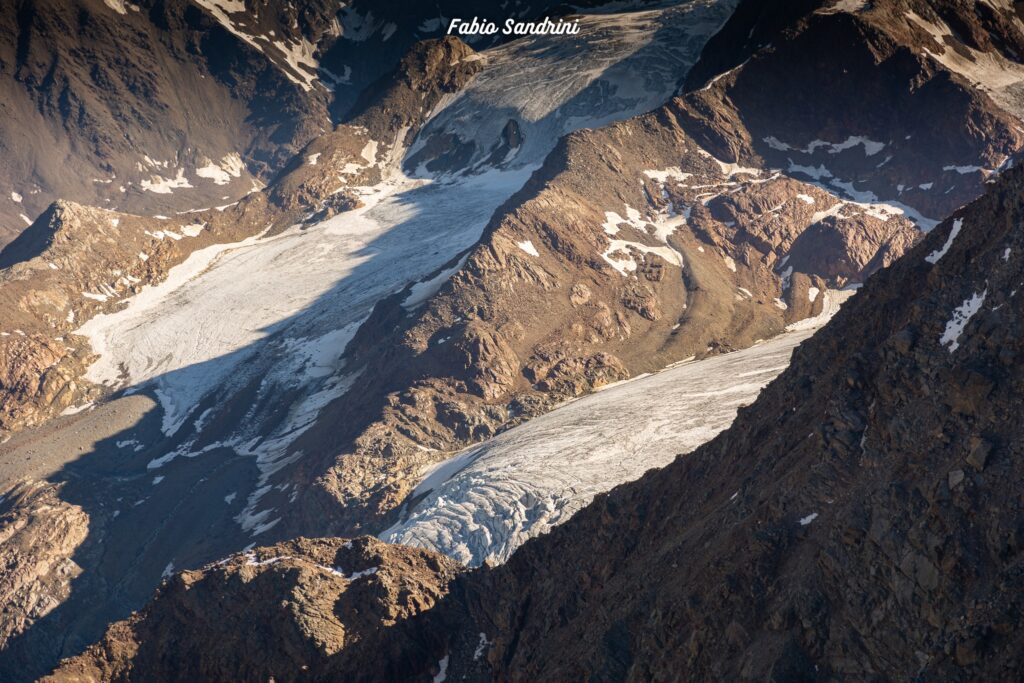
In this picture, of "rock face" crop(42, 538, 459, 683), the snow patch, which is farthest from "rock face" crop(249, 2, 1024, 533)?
"rock face" crop(42, 538, 459, 683)

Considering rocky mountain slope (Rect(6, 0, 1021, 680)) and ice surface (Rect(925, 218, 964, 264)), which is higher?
ice surface (Rect(925, 218, 964, 264))

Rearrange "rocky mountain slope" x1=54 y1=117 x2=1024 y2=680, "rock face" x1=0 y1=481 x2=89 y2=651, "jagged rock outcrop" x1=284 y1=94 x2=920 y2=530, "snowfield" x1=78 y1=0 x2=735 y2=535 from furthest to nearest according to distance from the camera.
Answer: "snowfield" x1=78 y1=0 x2=735 y2=535 < "jagged rock outcrop" x1=284 y1=94 x2=920 y2=530 < "rock face" x1=0 y1=481 x2=89 y2=651 < "rocky mountain slope" x1=54 y1=117 x2=1024 y2=680

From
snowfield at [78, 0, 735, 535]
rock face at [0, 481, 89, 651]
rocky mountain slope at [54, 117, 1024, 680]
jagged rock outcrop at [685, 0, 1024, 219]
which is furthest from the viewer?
jagged rock outcrop at [685, 0, 1024, 219]

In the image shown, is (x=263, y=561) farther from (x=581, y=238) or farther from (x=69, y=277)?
(x=69, y=277)

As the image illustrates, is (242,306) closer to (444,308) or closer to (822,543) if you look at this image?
(444,308)

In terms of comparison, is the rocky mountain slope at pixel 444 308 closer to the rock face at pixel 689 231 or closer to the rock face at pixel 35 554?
the rock face at pixel 689 231

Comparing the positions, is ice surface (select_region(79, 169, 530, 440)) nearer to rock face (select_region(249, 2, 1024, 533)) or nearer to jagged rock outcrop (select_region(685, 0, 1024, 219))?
rock face (select_region(249, 2, 1024, 533))

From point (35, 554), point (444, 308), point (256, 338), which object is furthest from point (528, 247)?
point (35, 554)

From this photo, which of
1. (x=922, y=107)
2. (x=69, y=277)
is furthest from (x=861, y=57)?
(x=69, y=277)
